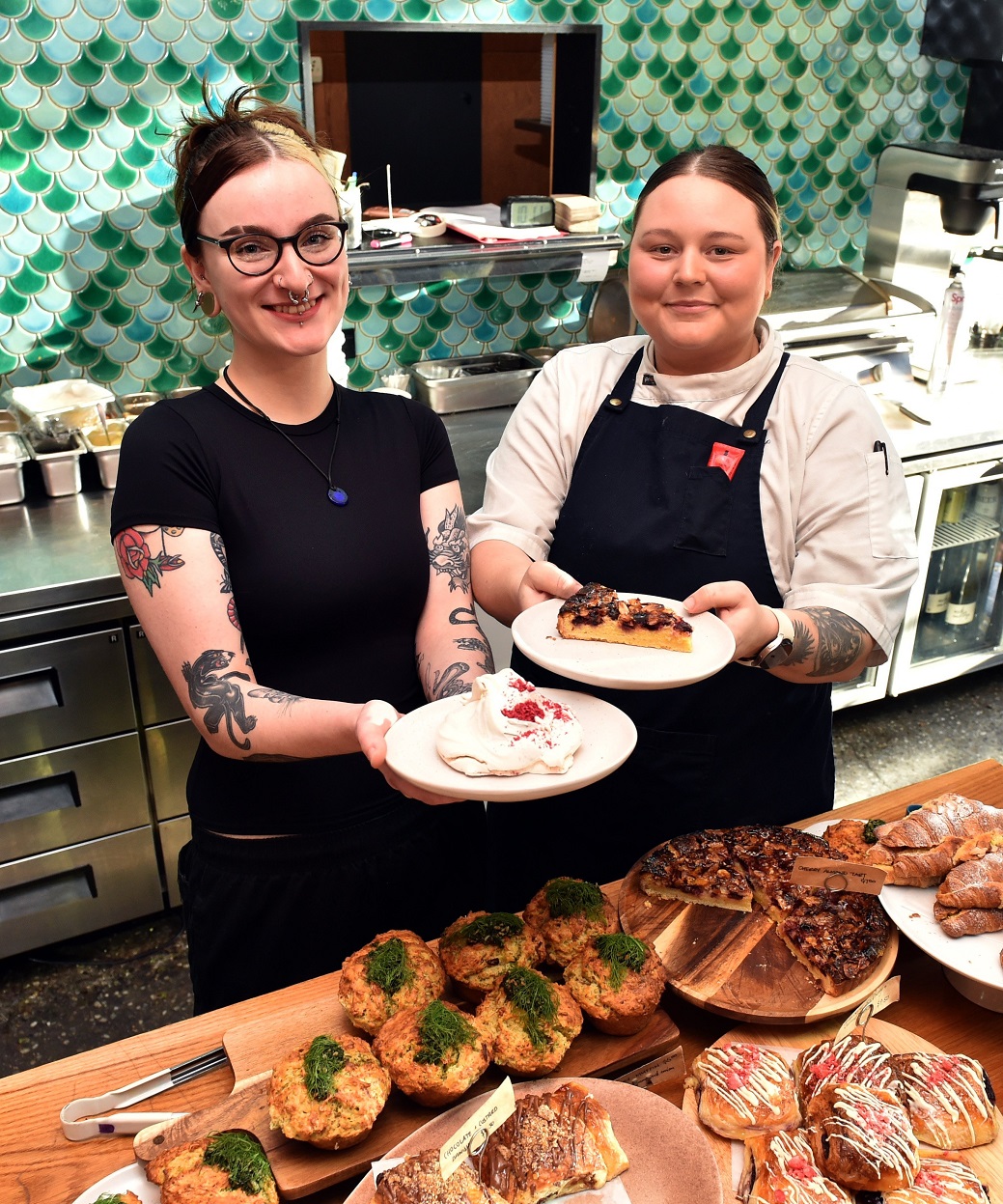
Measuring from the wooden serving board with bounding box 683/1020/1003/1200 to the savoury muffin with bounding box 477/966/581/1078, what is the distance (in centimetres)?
17

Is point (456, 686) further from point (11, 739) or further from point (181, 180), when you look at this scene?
point (11, 739)

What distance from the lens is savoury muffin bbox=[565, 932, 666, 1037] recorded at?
1310 millimetres

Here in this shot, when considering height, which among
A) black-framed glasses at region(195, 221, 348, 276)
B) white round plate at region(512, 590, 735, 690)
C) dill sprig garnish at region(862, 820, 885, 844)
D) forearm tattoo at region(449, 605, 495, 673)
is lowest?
dill sprig garnish at region(862, 820, 885, 844)

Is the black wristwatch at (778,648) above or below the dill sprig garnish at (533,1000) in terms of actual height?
above

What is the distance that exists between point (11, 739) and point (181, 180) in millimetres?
1667

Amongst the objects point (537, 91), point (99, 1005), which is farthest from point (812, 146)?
Answer: point (99, 1005)

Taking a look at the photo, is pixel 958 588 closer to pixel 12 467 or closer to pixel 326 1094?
pixel 12 467

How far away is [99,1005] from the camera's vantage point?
2.87 metres

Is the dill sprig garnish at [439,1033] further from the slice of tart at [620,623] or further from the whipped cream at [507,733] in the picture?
the slice of tart at [620,623]

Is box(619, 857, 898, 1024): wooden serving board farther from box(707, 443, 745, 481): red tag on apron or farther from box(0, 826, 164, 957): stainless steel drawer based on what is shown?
box(0, 826, 164, 957): stainless steel drawer

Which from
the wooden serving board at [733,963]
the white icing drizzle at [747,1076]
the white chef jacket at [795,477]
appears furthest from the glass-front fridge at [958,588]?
the white icing drizzle at [747,1076]

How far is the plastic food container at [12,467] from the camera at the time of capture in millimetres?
2875

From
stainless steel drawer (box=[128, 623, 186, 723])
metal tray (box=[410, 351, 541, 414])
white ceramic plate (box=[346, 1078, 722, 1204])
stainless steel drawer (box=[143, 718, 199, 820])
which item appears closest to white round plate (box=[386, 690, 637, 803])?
white ceramic plate (box=[346, 1078, 722, 1204])

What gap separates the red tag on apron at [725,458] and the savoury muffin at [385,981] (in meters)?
0.93
